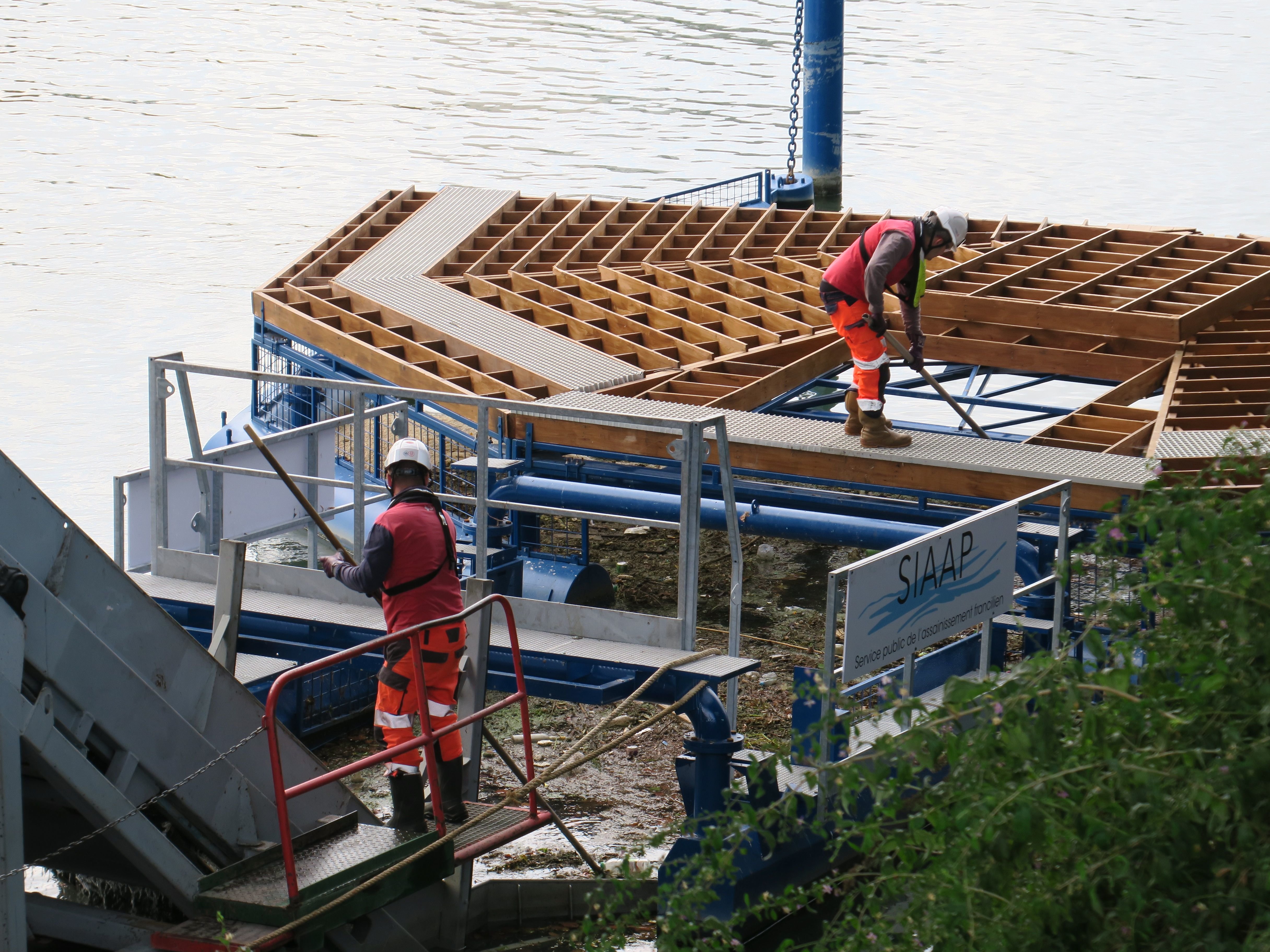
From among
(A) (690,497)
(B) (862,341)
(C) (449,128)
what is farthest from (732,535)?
(C) (449,128)

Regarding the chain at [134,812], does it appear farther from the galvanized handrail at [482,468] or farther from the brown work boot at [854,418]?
the brown work boot at [854,418]

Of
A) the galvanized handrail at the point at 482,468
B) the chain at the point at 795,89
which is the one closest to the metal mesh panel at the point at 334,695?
the galvanized handrail at the point at 482,468

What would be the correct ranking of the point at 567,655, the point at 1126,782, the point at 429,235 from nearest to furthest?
the point at 1126,782
the point at 567,655
the point at 429,235

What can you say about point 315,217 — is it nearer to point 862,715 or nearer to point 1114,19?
point 862,715

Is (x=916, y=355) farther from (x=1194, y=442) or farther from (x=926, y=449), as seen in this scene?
(x=1194, y=442)

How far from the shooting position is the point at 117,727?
6.36 metres

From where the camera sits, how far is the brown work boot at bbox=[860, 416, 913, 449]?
1048 centimetres

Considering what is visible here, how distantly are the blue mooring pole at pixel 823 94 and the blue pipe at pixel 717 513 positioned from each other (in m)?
18.4

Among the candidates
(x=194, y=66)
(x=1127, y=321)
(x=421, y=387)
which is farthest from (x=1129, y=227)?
(x=194, y=66)

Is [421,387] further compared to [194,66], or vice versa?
[194,66]

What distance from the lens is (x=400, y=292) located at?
15.3 meters

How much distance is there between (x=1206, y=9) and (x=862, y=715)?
7454cm

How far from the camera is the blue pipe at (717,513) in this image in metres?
10.1

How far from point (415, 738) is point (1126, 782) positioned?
405 cm
